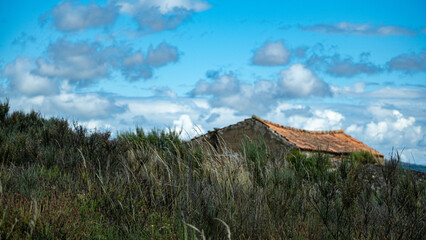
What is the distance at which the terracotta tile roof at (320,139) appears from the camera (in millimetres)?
20484

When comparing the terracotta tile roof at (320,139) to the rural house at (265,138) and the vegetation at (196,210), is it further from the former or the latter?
the vegetation at (196,210)

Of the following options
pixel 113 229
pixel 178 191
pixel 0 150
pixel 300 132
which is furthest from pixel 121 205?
pixel 300 132

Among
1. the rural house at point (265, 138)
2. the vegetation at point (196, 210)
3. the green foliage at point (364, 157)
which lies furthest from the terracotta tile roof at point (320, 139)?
the vegetation at point (196, 210)

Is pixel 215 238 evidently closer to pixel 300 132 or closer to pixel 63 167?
pixel 63 167

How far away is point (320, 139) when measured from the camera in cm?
2431

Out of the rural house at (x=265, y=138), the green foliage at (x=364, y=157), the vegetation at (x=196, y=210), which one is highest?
the rural house at (x=265, y=138)

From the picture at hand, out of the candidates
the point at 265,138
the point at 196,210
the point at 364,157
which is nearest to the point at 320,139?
the point at 364,157

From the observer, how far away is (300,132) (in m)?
25.1

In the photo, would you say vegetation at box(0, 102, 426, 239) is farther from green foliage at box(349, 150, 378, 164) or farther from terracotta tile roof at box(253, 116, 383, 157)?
terracotta tile roof at box(253, 116, 383, 157)

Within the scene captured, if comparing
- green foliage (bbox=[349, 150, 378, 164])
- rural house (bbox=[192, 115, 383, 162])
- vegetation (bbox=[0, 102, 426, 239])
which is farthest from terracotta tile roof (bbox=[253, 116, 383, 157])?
vegetation (bbox=[0, 102, 426, 239])

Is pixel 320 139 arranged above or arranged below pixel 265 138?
above

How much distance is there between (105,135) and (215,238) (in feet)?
24.8

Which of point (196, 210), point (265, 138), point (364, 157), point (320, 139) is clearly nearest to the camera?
point (196, 210)

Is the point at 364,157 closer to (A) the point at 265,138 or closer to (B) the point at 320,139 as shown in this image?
(B) the point at 320,139
